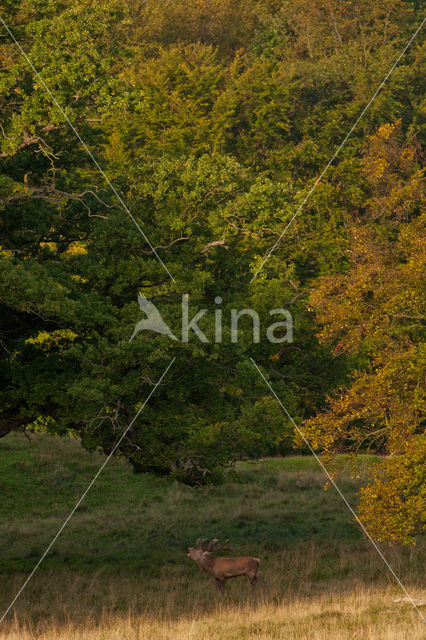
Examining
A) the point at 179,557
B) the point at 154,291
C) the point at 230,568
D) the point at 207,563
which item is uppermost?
the point at 154,291

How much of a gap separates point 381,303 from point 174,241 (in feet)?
22.3

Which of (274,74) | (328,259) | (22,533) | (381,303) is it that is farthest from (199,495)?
(274,74)

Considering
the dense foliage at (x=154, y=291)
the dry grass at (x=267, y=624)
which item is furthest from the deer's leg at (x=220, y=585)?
the dense foliage at (x=154, y=291)

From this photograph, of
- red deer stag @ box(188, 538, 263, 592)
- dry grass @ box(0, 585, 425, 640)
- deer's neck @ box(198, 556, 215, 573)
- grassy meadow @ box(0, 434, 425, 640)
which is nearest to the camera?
dry grass @ box(0, 585, 425, 640)

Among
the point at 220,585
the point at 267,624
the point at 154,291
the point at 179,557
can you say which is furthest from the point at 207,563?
the point at 154,291

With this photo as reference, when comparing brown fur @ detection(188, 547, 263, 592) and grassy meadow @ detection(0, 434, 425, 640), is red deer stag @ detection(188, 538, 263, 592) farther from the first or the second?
grassy meadow @ detection(0, 434, 425, 640)

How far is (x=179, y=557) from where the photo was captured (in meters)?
25.2

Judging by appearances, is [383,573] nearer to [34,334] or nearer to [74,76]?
[34,334]

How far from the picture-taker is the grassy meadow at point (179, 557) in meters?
15.1

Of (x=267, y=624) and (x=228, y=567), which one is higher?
(x=267, y=624)

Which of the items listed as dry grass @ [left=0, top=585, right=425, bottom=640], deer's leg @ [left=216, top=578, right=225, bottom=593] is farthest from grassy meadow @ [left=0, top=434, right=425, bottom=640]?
deer's leg @ [left=216, top=578, right=225, bottom=593]

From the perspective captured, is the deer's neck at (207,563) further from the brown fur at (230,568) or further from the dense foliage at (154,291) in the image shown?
the dense foliage at (154,291)

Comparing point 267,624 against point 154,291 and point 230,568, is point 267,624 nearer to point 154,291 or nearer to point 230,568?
point 230,568

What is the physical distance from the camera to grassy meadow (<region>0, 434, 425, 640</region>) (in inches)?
594
